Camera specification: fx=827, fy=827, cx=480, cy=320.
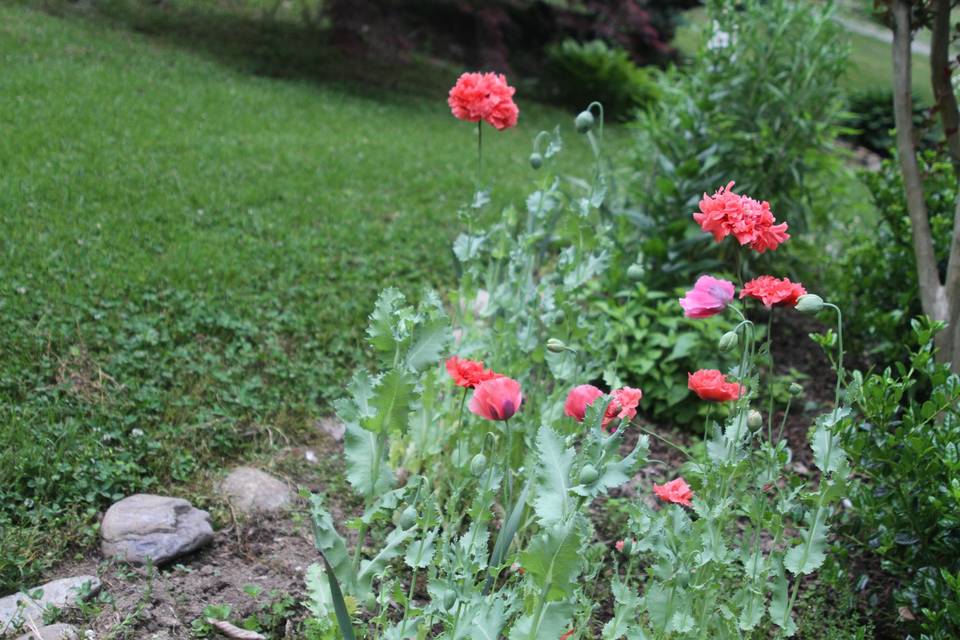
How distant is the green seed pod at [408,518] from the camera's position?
5.09ft

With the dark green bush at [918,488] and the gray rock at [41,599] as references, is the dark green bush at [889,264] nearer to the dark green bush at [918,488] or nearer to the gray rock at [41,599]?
the dark green bush at [918,488]

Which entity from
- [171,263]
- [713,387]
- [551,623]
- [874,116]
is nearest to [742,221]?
[713,387]

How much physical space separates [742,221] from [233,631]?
4.74 feet

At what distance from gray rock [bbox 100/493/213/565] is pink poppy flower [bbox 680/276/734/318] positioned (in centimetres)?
142

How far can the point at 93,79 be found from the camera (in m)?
5.63

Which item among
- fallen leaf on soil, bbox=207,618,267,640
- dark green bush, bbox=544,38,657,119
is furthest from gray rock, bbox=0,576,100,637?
dark green bush, bbox=544,38,657,119

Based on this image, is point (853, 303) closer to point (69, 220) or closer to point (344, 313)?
point (344, 313)

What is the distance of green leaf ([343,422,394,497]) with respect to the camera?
162cm

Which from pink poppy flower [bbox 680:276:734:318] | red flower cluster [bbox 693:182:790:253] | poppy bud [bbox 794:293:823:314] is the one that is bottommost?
pink poppy flower [bbox 680:276:734:318]

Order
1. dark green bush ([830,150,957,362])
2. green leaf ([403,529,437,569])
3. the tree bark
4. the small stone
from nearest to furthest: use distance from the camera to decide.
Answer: green leaf ([403,529,437,569]) < the tree bark < the small stone < dark green bush ([830,150,957,362])

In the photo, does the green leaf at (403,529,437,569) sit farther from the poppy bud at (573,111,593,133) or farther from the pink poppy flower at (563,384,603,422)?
the poppy bud at (573,111,593,133)

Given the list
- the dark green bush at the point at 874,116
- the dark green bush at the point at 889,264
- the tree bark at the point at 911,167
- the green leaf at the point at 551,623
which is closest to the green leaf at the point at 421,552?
the green leaf at the point at 551,623

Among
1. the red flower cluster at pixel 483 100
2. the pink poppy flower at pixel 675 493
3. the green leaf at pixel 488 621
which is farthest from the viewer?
the red flower cluster at pixel 483 100

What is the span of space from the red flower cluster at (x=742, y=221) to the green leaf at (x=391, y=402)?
2.17 feet
